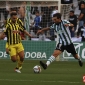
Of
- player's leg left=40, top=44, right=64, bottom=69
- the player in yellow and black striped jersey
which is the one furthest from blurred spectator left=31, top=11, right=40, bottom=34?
player's leg left=40, top=44, right=64, bottom=69

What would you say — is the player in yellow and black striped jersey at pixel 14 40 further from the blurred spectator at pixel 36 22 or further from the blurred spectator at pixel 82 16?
the blurred spectator at pixel 82 16

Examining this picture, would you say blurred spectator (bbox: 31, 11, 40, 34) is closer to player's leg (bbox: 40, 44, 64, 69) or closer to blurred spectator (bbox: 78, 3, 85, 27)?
blurred spectator (bbox: 78, 3, 85, 27)

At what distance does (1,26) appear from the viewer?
26.8 m

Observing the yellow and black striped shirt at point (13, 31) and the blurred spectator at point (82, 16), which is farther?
the blurred spectator at point (82, 16)

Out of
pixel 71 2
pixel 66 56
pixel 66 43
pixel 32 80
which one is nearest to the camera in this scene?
pixel 32 80

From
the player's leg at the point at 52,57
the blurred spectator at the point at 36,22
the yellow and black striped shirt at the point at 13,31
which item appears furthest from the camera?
the blurred spectator at the point at 36,22

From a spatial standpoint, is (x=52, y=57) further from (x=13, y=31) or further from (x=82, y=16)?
(x=82, y=16)

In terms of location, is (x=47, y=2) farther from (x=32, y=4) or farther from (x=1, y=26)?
(x=1, y=26)

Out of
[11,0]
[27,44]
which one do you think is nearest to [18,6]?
[11,0]

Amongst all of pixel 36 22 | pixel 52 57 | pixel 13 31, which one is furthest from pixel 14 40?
pixel 36 22

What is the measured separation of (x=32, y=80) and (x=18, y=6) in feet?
44.2

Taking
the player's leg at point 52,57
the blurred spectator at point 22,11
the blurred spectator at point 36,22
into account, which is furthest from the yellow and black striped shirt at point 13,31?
the blurred spectator at point 36,22

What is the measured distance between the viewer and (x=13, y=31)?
17.5 meters

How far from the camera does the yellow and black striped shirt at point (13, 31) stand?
1738 centimetres
